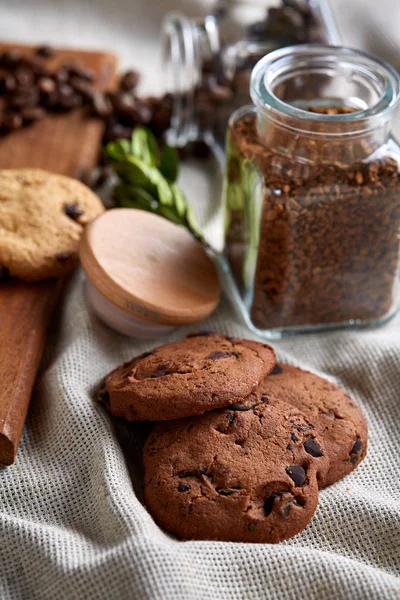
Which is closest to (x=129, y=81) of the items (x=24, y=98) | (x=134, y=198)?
(x=24, y=98)

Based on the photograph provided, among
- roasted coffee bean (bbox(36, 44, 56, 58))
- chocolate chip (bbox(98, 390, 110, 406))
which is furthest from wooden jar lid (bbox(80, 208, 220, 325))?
roasted coffee bean (bbox(36, 44, 56, 58))

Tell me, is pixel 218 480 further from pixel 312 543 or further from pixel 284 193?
pixel 284 193

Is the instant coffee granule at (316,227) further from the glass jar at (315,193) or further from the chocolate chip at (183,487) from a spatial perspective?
the chocolate chip at (183,487)

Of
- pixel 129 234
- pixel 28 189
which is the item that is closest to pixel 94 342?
pixel 129 234

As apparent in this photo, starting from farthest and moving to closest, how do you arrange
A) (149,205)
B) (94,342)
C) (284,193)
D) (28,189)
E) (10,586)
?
(149,205)
(28,189)
(94,342)
(284,193)
(10,586)

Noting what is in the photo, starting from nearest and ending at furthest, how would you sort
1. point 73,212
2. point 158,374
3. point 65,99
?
point 158,374 → point 73,212 → point 65,99

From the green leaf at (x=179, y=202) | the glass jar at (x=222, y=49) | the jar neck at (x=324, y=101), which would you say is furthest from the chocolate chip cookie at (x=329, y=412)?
the glass jar at (x=222, y=49)

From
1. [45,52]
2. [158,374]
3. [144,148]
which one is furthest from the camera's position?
[45,52]

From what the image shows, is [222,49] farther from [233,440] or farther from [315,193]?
[233,440]
